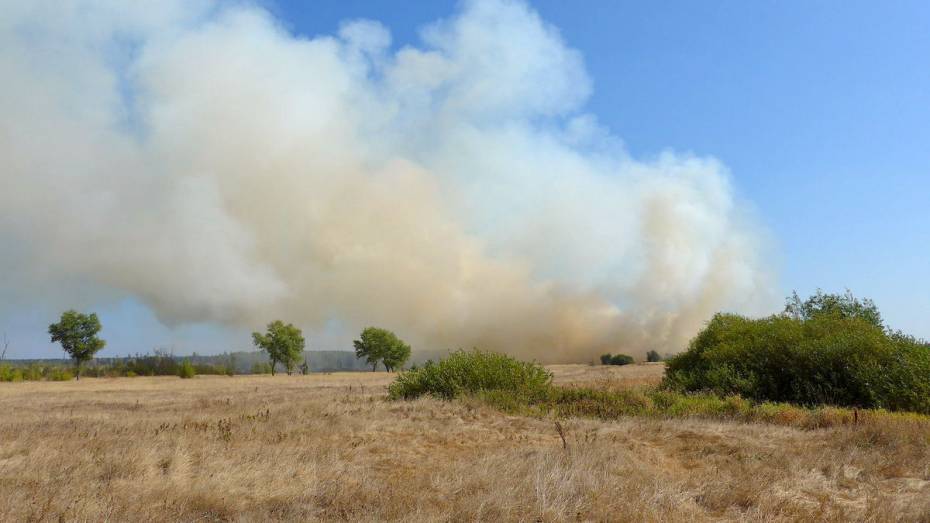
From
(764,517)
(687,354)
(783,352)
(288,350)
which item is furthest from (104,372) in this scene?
(764,517)

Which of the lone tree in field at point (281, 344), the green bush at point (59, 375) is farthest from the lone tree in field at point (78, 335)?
the lone tree in field at point (281, 344)

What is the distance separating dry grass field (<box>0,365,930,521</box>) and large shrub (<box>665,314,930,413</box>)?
9.86 meters

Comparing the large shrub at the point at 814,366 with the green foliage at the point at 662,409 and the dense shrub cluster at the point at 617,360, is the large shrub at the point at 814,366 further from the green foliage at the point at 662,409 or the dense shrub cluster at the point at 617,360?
the dense shrub cluster at the point at 617,360

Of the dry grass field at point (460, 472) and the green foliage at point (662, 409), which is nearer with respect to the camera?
the dry grass field at point (460, 472)

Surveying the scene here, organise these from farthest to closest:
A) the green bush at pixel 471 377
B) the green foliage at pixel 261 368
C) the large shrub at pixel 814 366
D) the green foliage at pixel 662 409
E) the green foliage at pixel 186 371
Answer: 1. the green foliage at pixel 261 368
2. the green foliage at pixel 186 371
3. the green bush at pixel 471 377
4. the large shrub at pixel 814 366
5. the green foliage at pixel 662 409

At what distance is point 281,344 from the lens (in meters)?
99.1

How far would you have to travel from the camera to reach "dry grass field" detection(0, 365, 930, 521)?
8367mm

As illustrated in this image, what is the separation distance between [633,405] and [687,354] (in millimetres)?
13858

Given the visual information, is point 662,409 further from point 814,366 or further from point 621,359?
point 621,359

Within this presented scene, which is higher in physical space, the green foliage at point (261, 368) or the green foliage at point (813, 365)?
the green foliage at point (813, 365)

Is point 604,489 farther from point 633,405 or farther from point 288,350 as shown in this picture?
point 288,350

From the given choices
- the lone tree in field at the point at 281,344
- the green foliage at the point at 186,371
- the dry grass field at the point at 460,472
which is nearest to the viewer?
the dry grass field at the point at 460,472

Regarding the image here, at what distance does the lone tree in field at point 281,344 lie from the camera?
3905 inches

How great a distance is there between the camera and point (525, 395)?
23000mm
